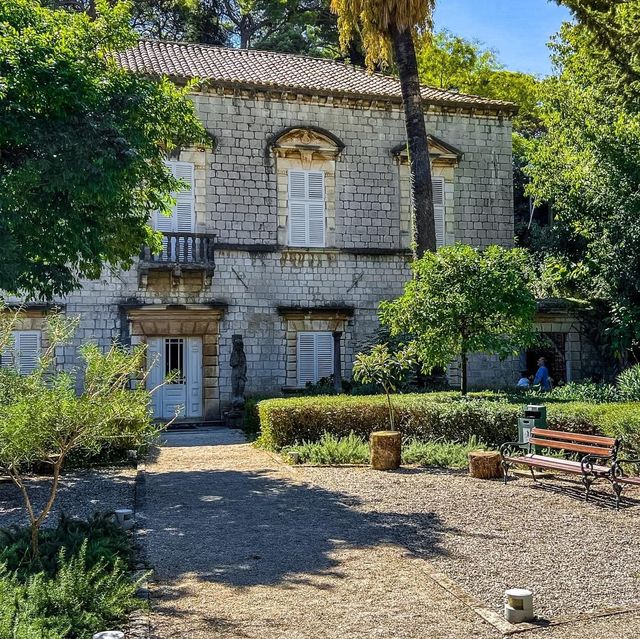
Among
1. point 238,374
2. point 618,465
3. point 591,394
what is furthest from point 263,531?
point 238,374

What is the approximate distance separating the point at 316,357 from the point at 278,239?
3139mm

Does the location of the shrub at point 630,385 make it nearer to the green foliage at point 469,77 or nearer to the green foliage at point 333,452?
the green foliage at point 333,452

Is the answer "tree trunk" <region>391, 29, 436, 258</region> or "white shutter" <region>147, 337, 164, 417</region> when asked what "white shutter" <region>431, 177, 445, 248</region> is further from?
"white shutter" <region>147, 337, 164, 417</region>

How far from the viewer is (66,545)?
21.1 feet

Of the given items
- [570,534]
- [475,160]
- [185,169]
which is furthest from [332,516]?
[475,160]

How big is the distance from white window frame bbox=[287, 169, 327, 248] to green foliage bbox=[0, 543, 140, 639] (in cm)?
1454

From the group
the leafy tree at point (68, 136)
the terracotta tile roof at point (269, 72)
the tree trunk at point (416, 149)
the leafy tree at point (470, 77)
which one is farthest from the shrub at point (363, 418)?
the leafy tree at point (470, 77)

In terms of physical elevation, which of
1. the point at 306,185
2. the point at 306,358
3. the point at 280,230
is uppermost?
the point at 306,185

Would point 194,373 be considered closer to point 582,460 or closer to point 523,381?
point 523,381

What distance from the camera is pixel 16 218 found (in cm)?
950

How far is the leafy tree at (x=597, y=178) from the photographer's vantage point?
17.5m

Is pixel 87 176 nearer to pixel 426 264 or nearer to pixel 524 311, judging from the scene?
pixel 426 264

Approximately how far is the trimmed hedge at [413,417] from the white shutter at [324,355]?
5.62 m

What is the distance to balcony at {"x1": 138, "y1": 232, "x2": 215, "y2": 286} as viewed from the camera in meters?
18.1
